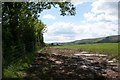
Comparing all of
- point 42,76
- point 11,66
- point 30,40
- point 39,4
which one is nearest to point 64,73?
point 42,76

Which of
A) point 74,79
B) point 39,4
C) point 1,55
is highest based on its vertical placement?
point 39,4

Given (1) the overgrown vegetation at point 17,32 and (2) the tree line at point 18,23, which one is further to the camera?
(2) the tree line at point 18,23

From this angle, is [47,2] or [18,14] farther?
[47,2]

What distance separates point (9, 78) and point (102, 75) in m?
4.58

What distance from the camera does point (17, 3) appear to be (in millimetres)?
23688

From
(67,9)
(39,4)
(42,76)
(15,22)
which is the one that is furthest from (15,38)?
(42,76)

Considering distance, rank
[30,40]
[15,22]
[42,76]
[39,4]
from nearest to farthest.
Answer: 1. [42,76]
2. [15,22]
3. [39,4]
4. [30,40]

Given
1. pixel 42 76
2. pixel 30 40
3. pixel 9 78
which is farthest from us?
pixel 30 40

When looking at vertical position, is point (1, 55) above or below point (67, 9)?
below

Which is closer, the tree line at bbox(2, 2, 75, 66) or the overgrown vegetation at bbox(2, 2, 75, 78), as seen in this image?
the overgrown vegetation at bbox(2, 2, 75, 78)

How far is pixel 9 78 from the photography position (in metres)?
13.5

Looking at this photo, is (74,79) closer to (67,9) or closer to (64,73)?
(64,73)

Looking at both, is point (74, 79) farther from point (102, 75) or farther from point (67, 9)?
point (67, 9)

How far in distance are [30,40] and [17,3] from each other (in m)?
8.00
